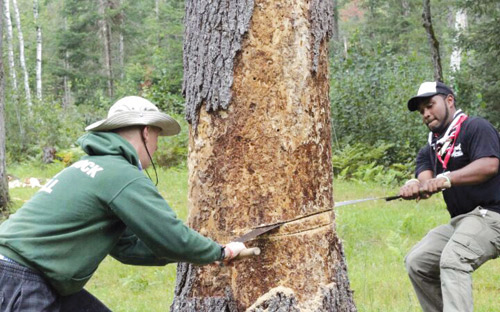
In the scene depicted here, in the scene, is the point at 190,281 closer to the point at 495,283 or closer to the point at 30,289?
the point at 30,289

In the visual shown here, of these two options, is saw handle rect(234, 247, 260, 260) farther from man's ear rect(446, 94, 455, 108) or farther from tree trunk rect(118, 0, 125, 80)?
tree trunk rect(118, 0, 125, 80)

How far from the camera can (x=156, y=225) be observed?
131 inches

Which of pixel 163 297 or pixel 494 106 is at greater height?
pixel 494 106

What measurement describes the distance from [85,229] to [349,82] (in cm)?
1260

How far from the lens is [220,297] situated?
3748 millimetres

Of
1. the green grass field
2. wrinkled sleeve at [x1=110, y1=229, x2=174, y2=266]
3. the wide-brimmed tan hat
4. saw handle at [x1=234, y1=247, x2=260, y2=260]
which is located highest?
the wide-brimmed tan hat

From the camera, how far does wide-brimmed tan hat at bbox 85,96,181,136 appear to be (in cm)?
356

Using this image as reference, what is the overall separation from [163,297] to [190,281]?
3063 millimetres

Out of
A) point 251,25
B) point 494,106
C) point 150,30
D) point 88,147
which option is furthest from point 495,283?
point 150,30

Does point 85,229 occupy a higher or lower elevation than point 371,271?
higher

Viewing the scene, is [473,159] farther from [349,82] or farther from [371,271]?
[349,82]

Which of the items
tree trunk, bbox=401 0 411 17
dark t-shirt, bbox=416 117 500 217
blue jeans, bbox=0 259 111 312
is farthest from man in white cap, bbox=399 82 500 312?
tree trunk, bbox=401 0 411 17

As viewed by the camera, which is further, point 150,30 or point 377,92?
point 150,30

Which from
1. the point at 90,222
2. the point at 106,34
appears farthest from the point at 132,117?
the point at 106,34
